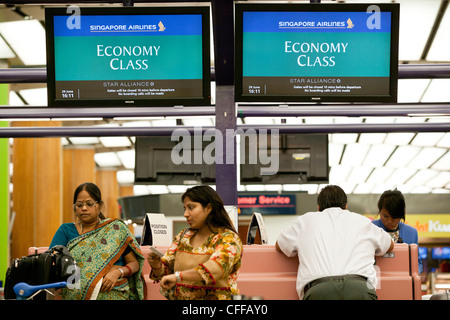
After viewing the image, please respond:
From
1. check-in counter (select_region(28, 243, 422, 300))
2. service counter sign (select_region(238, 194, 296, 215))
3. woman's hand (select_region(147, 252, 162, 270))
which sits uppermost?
woman's hand (select_region(147, 252, 162, 270))

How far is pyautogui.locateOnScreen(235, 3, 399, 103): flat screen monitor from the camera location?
5320 mm

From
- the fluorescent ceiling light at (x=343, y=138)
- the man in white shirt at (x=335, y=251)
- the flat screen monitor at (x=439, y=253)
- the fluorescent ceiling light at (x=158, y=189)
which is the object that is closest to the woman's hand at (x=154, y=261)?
the man in white shirt at (x=335, y=251)

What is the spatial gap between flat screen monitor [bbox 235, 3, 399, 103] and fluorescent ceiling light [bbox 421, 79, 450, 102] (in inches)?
410

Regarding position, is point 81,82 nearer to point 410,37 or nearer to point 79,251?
point 79,251

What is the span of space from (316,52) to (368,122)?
9.18 meters

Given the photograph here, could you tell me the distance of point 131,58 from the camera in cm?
541

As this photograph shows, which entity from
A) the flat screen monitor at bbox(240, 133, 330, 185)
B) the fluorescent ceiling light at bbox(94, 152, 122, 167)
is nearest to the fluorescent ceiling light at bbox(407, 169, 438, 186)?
the fluorescent ceiling light at bbox(94, 152, 122, 167)

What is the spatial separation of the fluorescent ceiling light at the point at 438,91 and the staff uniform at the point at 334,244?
11767 mm

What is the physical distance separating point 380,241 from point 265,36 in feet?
6.35

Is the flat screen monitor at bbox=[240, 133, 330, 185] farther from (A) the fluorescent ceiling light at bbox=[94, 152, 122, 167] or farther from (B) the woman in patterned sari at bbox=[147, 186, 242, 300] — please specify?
(A) the fluorescent ceiling light at bbox=[94, 152, 122, 167]

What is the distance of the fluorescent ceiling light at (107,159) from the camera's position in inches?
1052

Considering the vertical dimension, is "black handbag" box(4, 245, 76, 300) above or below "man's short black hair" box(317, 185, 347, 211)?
below

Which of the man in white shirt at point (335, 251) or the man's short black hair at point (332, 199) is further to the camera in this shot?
the man's short black hair at point (332, 199)
